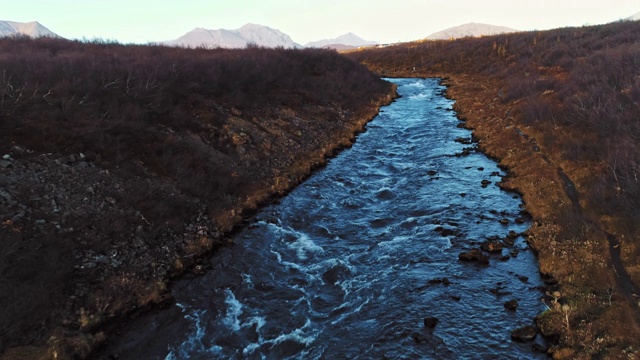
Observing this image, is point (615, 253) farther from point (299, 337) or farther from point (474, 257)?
point (299, 337)

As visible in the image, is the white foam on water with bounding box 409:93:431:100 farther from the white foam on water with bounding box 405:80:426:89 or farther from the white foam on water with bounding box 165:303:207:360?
the white foam on water with bounding box 165:303:207:360

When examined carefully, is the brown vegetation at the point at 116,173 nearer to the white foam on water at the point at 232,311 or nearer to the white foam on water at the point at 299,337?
the white foam on water at the point at 232,311

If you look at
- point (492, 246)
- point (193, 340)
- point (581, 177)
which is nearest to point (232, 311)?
point (193, 340)

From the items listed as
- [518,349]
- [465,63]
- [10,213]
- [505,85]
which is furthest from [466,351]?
[465,63]

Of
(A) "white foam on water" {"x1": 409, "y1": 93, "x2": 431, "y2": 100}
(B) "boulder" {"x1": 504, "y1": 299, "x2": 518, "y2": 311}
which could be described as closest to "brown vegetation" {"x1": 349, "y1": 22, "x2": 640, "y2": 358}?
(B) "boulder" {"x1": 504, "y1": 299, "x2": 518, "y2": 311}

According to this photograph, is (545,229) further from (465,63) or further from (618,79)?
(465,63)

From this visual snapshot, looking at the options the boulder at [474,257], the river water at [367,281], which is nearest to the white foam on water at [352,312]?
the river water at [367,281]

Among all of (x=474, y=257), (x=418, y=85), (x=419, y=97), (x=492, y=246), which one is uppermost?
(x=418, y=85)

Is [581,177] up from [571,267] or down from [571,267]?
up
